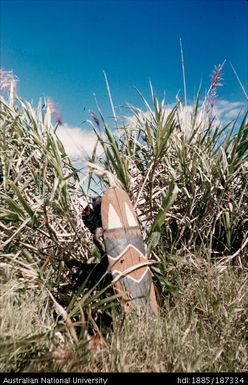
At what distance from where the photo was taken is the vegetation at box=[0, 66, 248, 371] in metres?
1.67

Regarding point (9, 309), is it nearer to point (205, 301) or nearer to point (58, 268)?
point (58, 268)

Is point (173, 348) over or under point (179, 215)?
under

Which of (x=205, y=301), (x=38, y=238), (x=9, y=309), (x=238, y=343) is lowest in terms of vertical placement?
(x=238, y=343)

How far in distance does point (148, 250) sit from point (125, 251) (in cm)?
29

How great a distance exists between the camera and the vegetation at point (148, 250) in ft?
5.48

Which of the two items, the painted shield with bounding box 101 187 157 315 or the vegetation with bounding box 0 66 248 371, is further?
the painted shield with bounding box 101 187 157 315

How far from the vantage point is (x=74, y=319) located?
203 cm

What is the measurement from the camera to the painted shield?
2.10 meters

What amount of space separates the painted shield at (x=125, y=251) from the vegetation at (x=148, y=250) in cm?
13

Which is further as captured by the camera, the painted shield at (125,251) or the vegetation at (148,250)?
the painted shield at (125,251)

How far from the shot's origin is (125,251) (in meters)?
2.21

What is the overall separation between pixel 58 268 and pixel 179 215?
988mm

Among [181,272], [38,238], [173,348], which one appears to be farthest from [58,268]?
[173,348]

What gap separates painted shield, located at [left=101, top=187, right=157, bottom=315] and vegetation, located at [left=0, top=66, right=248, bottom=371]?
0.13 metres
